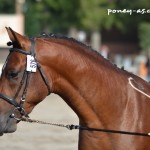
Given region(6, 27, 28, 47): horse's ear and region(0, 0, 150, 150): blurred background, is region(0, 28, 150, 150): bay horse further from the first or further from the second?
region(0, 0, 150, 150): blurred background

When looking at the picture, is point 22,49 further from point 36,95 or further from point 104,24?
point 104,24

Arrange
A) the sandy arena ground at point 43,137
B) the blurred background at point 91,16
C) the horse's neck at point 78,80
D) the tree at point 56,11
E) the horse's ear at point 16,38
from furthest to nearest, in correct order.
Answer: the tree at point 56,11 → the blurred background at point 91,16 → the sandy arena ground at point 43,137 → the horse's neck at point 78,80 → the horse's ear at point 16,38

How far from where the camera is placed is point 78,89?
5.98 metres

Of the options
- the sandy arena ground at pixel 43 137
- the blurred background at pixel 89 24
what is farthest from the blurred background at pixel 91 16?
the sandy arena ground at pixel 43 137

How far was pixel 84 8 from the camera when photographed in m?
51.6

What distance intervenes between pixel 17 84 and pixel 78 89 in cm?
62

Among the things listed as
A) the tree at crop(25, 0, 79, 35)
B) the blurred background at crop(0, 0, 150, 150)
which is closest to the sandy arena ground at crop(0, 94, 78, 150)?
the blurred background at crop(0, 0, 150, 150)

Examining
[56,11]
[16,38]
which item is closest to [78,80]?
[16,38]

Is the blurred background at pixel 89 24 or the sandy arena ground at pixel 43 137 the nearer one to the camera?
the sandy arena ground at pixel 43 137

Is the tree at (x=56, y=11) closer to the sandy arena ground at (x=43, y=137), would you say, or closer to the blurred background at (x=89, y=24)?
the blurred background at (x=89, y=24)

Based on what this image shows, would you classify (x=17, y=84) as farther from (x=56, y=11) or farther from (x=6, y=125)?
(x=56, y=11)

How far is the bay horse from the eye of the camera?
227 inches

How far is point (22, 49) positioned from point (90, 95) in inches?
32.3

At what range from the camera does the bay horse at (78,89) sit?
576 centimetres
